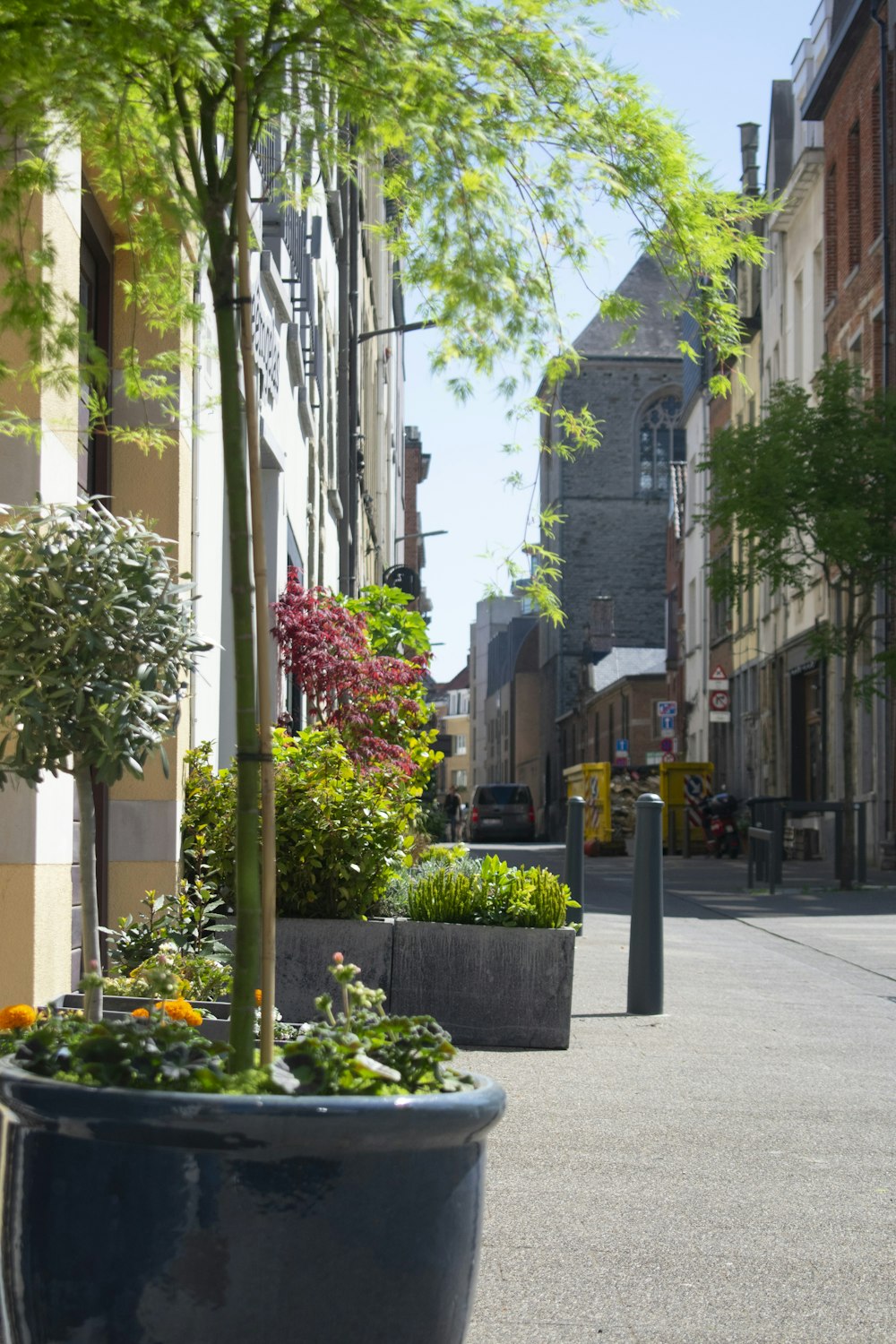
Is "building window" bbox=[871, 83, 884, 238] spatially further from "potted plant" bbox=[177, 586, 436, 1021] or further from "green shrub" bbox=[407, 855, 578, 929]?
"green shrub" bbox=[407, 855, 578, 929]

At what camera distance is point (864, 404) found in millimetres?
22719

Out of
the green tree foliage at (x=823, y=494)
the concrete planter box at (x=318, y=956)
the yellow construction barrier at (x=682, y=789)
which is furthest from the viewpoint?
the yellow construction barrier at (x=682, y=789)

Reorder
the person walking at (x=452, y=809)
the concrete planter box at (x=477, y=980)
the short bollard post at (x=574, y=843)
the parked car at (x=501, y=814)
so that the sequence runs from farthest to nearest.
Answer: the person walking at (x=452, y=809)
the parked car at (x=501, y=814)
the short bollard post at (x=574, y=843)
the concrete planter box at (x=477, y=980)

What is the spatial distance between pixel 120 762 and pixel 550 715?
282 feet

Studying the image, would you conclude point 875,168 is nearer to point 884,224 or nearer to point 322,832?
point 884,224

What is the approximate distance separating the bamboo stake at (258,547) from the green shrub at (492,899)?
14.0ft

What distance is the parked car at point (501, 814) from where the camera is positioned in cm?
5212

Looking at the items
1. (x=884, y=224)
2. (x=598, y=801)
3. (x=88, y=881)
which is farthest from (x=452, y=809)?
(x=88, y=881)

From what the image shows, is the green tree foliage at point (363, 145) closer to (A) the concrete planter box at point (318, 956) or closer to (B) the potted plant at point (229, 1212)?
(B) the potted plant at point (229, 1212)

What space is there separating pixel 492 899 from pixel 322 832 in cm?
85

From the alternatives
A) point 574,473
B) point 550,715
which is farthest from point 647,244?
point 550,715

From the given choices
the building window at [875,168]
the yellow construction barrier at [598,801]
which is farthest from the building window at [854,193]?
the yellow construction barrier at [598,801]

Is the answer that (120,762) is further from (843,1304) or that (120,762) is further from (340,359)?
(340,359)

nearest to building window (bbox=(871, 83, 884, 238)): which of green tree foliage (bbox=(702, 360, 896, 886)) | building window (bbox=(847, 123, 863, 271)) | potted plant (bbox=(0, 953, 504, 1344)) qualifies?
building window (bbox=(847, 123, 863, 271))
